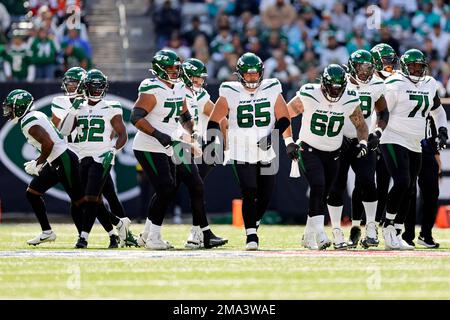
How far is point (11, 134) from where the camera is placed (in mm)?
18250

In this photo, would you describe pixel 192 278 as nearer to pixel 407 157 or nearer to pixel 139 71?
pixel 407 157

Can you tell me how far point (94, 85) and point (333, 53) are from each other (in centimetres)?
919

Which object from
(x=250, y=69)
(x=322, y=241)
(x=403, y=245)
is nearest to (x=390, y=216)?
(x=403, y=245)

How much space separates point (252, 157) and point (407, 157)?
1.57m

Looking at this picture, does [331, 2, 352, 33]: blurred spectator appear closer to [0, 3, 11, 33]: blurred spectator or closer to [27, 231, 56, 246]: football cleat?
[0, 3, 11, 33]: blurred spectator

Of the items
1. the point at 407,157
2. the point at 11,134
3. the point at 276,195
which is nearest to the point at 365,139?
the point at 407,157

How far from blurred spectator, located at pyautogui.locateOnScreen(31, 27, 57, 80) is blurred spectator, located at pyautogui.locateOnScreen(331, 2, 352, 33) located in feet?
18.3

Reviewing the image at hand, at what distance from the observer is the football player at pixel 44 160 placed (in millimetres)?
12492

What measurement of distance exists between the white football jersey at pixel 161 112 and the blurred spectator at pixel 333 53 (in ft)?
29.4

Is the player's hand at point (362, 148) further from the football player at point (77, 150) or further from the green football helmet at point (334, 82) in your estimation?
the football player at point (77, 150)

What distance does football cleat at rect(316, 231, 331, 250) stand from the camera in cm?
1183

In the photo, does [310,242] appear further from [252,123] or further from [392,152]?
[252,123]

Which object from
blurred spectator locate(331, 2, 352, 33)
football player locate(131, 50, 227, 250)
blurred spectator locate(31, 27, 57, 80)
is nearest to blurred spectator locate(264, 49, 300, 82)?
blurred spectator locate(331, 2, 352, 33)

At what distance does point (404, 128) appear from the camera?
12117 mm
